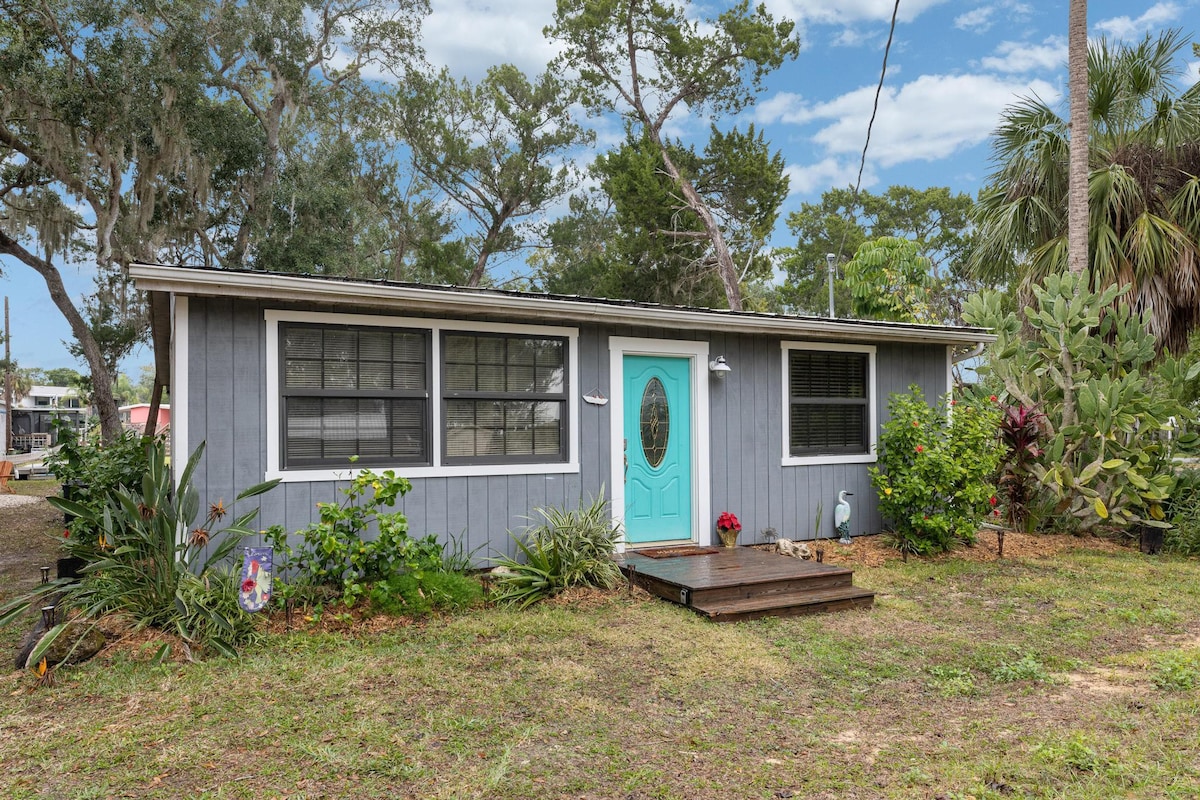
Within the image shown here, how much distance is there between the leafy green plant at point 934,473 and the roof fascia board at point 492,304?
855 mm

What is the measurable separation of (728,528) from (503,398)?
96.8 inches

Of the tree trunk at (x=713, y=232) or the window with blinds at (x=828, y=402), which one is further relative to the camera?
the tree trunk at (x=713, y=232)

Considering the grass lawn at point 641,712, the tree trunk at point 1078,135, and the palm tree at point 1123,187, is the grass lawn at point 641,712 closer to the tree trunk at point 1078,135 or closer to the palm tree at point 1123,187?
the tree trunk at point 1078,135

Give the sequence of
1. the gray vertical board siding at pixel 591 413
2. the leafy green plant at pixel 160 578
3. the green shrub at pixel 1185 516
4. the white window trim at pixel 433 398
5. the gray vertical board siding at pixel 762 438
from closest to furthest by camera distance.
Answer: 1. the leafy green plant at pixel 160 578
2. the white window trim at pixel 433 398
3. the gray vertical board siding at pixel 591 413
4. the gray vertical board siding at pixel 762 438
5. the green shrub at pixel 1185 516

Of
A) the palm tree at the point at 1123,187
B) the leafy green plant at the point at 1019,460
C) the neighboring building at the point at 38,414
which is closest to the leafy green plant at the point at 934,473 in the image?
the leafy green plant at the point at 1019,460

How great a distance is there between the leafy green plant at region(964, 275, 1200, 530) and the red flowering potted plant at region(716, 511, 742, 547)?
3250 millimetres

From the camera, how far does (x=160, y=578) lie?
451 cm


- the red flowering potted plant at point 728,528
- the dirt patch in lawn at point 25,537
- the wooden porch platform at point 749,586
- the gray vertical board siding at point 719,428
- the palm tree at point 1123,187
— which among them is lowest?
the dirt patch in lawn at point 25,537

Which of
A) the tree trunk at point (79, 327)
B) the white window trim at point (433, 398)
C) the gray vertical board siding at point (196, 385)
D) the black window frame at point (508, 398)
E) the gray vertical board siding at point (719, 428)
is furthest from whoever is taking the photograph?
the tree trunk at point (79, 327)

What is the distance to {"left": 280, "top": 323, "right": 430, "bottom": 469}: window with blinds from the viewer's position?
17.9 feet

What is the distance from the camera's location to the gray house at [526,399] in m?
5.22

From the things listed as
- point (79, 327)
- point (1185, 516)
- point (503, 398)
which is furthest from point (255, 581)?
point (79, 327)

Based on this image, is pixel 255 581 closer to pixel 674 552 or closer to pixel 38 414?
pixel 674 552

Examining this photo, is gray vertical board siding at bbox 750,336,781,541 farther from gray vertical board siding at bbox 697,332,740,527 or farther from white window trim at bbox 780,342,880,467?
gray vertical board siding at bbox 697,332,740,527
